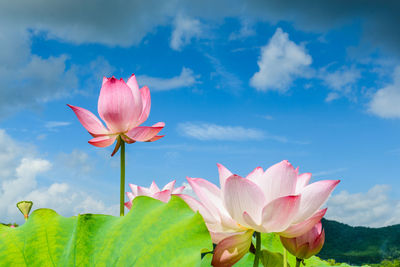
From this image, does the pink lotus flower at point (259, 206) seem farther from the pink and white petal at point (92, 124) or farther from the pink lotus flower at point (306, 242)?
the pink and white petal at point (92, 124)

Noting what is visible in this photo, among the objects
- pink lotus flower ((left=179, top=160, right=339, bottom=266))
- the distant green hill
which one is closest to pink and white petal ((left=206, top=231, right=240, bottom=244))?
pink lotus flower ((left=179, top=160, right=339, bottom=266))

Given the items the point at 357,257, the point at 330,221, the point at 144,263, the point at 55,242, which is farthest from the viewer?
the point at 357,257

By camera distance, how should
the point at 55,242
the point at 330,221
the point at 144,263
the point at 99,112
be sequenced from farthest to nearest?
the point at 330,221, the point at 99,112, the point at 55,242, the point at 144,263

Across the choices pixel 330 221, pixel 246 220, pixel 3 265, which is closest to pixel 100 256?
pixel 3 265

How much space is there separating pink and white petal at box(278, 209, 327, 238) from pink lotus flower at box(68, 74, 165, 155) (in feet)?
2.92

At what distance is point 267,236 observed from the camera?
172 centimetres

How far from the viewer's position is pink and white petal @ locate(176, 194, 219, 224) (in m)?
0.96

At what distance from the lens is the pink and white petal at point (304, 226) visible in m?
0.91

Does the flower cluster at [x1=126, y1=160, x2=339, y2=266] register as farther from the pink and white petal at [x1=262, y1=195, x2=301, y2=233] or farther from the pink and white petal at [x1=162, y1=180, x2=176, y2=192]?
the pink and white petal at [x1=162, y1=180, x2=176, y2=192]

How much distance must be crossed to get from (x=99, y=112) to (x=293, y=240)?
0.99 metres

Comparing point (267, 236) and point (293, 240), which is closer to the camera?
point (293, 240)

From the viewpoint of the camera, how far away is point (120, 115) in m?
1.64

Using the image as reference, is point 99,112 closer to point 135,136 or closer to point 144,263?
point 135,136

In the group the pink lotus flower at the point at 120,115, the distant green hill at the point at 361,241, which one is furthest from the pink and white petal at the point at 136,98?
the distant green hill at the point at 361,241
